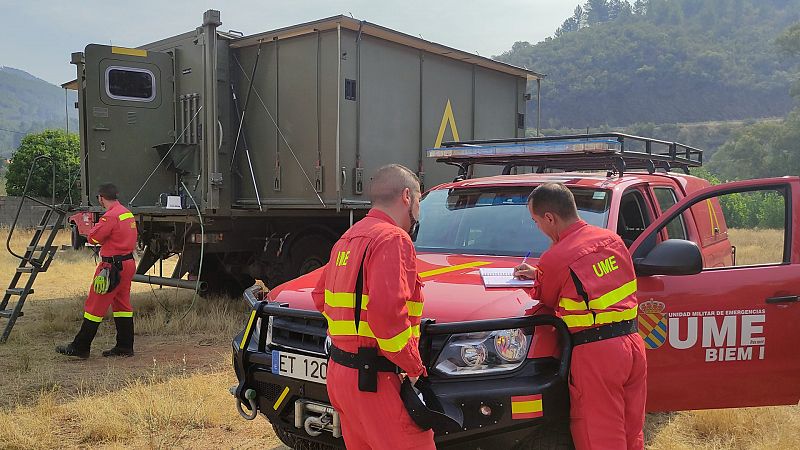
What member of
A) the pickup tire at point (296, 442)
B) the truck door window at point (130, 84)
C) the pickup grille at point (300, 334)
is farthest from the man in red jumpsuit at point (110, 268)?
the pickup grille at point (300, 334)

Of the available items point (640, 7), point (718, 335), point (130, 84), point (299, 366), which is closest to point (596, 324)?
point (718, 335)

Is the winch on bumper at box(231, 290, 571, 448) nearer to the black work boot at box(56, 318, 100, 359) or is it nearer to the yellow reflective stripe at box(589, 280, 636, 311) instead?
the yellow reflective stripe at box(589, 280, 636, 311)

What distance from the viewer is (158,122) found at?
8.47 meters

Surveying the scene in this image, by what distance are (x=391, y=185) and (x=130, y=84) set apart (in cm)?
669

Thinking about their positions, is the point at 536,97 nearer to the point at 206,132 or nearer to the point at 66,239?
the point at 206,132

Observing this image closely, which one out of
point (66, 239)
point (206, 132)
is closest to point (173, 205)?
point (206, 132)

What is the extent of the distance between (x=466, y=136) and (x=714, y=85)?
100583 mm

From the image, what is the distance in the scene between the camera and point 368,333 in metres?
2.45

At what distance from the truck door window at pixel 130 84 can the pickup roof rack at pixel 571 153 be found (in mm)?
4453

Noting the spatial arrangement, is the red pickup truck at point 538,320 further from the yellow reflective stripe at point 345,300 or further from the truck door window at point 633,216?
the yellow reflective stripe at point 345,300

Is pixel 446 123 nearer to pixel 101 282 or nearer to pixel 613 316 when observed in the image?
pixel 101 282

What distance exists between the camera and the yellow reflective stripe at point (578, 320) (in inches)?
111

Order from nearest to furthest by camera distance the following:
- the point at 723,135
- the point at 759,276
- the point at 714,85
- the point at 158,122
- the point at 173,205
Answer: the point at 759,276 → the point at 173,205 → the point at 158,122 → the point at 723,135 → the point at 714,85

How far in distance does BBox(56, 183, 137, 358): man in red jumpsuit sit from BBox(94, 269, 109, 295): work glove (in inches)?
0.7
